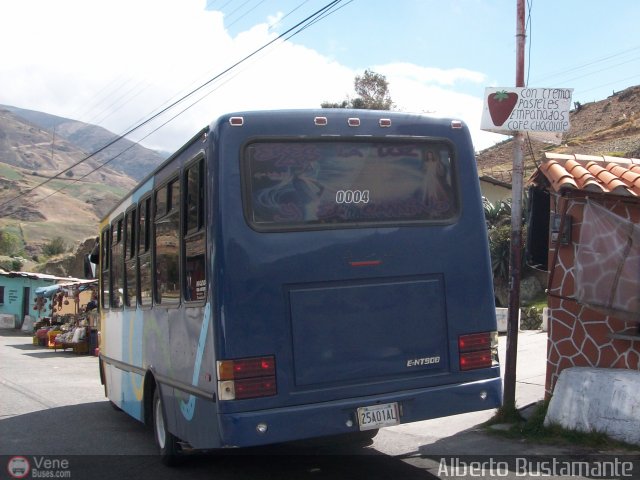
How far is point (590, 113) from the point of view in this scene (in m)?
75.2

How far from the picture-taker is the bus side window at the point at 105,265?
10625 mm

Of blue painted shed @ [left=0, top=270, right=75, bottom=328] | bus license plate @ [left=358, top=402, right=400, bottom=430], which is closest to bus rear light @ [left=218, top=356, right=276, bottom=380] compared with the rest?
bus license plate @ [left=358, top=402, right=400, bottom=430]

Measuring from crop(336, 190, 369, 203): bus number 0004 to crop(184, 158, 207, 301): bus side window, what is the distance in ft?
3.58

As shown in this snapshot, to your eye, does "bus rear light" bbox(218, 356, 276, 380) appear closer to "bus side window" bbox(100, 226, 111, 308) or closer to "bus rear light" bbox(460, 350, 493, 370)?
"bus rear light" bbox(460, 350, 493, 370)

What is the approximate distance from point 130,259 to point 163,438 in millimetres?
2342

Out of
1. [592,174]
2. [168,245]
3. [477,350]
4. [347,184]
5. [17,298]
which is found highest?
[592,174]

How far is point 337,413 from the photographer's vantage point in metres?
5.60

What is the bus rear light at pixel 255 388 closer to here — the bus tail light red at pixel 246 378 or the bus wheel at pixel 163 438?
the bus tail light red at pixel 246 378

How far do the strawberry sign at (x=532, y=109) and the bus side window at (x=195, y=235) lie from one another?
143 inches

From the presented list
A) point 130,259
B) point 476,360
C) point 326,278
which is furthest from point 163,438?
point 476,360

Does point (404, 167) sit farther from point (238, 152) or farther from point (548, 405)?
point (548, 405)

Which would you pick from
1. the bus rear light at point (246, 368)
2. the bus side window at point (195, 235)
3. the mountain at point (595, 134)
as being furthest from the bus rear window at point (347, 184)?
the mountain at point (595, 134)

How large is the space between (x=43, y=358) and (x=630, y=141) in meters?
42.5

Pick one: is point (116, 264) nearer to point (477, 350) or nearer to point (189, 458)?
point (189, 458)
